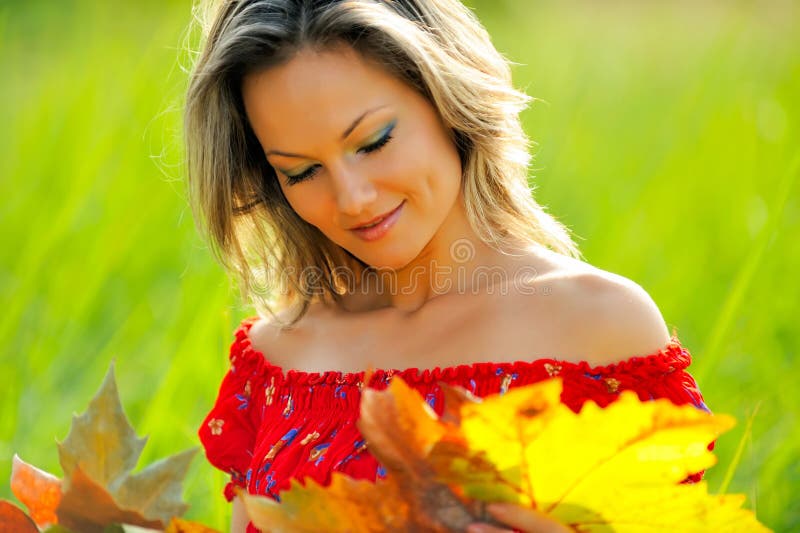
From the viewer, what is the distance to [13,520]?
454 mm

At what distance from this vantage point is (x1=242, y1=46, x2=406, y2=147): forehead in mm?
1196

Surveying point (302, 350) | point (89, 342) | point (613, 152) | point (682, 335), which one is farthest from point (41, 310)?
point (613, 152)

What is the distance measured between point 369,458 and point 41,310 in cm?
116

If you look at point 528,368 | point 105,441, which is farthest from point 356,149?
point 105,441

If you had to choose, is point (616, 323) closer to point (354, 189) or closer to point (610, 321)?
point (610, 321)

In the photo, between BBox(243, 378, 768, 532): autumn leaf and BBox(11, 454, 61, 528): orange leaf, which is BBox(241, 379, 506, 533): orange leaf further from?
BBox(11, 454, 61, 528): orange leaf

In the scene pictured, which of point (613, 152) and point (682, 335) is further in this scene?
point (613, 152)

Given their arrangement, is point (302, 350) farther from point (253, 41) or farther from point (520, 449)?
point (520, 449)

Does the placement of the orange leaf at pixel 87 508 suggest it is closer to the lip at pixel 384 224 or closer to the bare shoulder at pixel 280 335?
the lip at pixel 384 224

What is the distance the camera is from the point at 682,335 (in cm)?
223

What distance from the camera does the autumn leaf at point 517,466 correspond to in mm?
391

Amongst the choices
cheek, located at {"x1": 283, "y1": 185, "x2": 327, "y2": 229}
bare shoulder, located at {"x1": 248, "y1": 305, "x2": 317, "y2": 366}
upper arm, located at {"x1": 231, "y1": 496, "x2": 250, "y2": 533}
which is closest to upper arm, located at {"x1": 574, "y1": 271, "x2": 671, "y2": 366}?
cheek, located at {"x1": 283, "y1": 185, "x2": 327, "y2": 229}

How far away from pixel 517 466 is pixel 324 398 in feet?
3.08

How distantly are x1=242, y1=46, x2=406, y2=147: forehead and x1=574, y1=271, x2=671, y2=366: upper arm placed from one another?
0.33 meters
